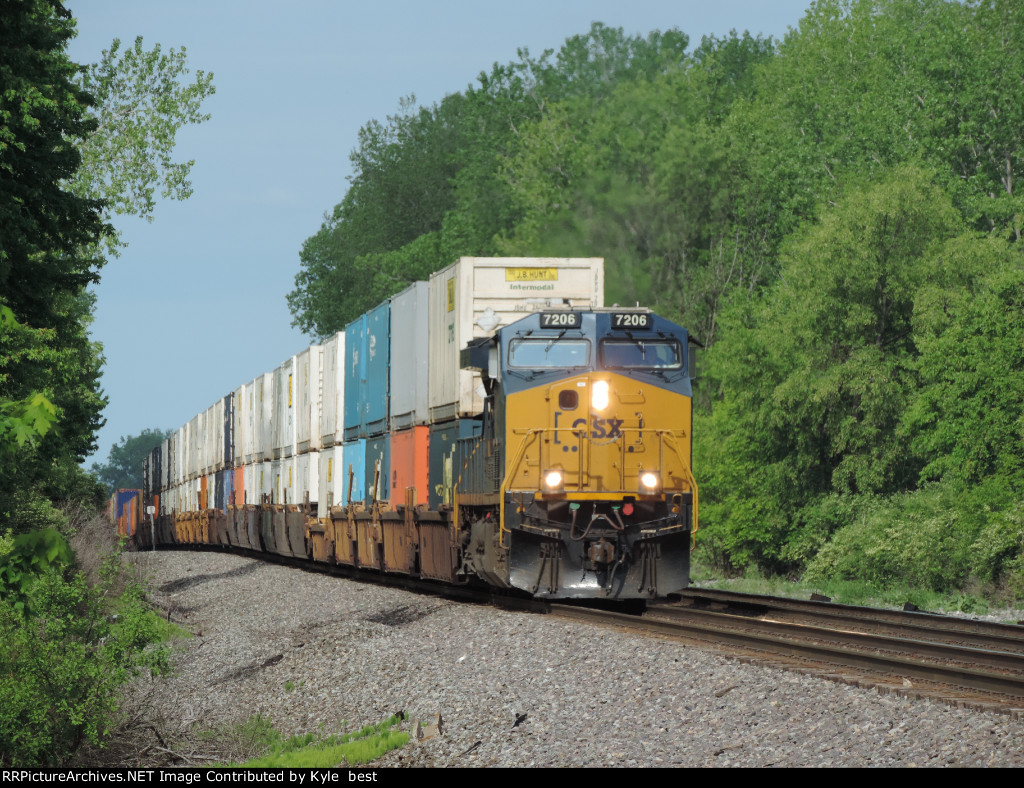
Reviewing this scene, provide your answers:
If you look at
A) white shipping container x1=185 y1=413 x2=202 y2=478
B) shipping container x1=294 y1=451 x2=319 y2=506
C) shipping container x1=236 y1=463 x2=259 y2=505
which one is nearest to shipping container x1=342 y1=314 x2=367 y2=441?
shipping container x1=294 y1=451 x2=319 y2=506

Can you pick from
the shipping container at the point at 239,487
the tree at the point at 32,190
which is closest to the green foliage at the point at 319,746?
the tree at the point at 32,190

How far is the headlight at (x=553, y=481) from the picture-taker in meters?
15.4

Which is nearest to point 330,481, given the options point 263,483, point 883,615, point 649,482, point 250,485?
point 263,483

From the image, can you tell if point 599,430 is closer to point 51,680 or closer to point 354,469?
point 51,680

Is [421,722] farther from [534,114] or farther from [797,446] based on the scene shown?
[534,114]

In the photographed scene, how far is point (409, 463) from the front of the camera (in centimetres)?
2166

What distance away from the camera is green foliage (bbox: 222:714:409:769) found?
9.81 metres

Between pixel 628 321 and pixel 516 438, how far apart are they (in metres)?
2.10

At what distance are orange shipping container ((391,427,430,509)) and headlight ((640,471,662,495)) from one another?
231 inches

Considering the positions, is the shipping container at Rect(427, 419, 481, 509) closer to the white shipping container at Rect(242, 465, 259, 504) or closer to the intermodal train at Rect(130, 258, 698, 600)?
the intermodal train at Rect(130, 258, 698, 600)

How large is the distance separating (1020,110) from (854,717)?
3516 centimetres

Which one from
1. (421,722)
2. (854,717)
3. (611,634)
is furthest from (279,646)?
(854,717)

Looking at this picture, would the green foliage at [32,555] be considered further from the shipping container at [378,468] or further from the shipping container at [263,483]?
the shipping container at [263,483]

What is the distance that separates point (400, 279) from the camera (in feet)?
229
